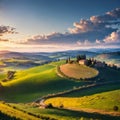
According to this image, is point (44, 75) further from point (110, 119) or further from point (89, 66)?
point (110, 119)

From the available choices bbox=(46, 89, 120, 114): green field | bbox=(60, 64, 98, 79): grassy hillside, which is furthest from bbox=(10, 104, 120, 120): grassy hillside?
bbox=(60, 64, 98, 79): grassy hillside

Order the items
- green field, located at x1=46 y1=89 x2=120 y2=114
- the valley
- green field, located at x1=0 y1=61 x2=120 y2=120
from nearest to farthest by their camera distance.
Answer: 1. green field, located at x1=46 y1=89 x2=120 y2=114
2. the valley
3. green field, located at x1=0 y1=61 x2=120 y2=120

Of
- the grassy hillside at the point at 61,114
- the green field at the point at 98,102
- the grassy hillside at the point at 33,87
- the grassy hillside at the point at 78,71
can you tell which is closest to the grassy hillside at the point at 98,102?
the green field at the point at 98,102

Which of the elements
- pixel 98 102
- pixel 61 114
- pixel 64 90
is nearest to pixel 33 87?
pixel 64 90

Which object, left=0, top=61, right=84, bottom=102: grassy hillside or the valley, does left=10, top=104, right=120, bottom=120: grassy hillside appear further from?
left=0, top=61, right=84, bottom=102: grassy hillside

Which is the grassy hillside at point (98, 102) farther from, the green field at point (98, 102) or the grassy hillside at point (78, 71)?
the grassy hillside at point (78, 71)

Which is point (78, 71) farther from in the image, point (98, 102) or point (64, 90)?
point (98, 102)

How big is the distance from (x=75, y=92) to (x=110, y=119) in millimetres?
65835

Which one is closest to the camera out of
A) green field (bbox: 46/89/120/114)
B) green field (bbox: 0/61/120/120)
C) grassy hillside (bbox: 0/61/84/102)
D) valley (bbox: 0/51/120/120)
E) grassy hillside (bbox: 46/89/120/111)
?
green field (bbox: 46/89/120/114)

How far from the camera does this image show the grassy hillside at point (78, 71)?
16890cm

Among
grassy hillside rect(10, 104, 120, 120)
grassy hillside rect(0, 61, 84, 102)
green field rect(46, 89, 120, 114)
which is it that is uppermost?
grassy hillside rect(10, 104, 120, 120)

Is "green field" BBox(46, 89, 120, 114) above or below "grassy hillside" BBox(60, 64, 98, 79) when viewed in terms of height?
Result: below

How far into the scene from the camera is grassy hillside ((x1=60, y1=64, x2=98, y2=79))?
16890 cm

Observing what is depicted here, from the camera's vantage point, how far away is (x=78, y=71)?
180125 millimetres
